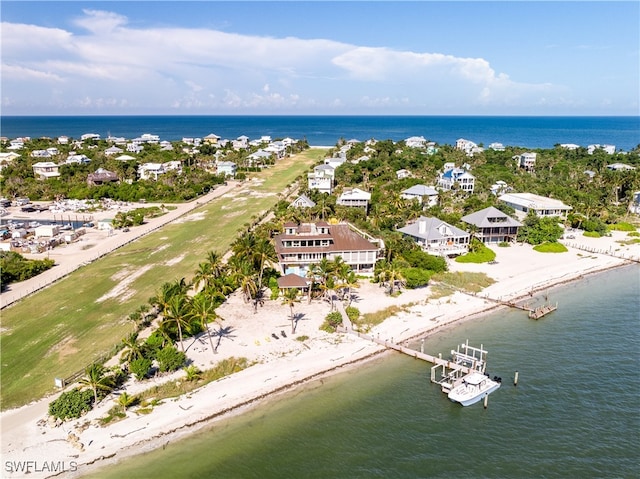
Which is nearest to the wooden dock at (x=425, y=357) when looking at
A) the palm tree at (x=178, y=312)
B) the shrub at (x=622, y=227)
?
the palm tree at (x=178, y=312)

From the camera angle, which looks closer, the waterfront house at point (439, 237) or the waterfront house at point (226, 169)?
the waterfront house at point (439, 237)

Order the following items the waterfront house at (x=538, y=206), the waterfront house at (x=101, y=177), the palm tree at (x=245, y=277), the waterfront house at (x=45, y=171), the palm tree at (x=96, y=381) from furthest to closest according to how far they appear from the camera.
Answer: the waterfront house at (x=45, y=171)
the waterfront house at (x=101, y=177)
the waterfront house at (x=538, y=206)
the palm tree at (x=245, y=277)
the palm tree at (x=96, y=381)

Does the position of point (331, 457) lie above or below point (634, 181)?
below

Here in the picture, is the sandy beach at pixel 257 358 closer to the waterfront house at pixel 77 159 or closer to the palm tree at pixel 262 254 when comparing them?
the palm tree at pixel 262 254

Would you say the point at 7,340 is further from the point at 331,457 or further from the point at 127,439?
the point at 331,457

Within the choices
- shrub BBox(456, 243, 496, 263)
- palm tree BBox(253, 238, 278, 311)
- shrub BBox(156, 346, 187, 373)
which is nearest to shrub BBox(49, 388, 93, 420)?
shrub BBox(156, 346, 187, 373)

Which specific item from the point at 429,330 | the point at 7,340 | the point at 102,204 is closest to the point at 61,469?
the point at 7,340

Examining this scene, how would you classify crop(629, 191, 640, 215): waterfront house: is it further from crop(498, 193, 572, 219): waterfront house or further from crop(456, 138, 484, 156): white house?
crop(456, 138, 484, 156): white house
